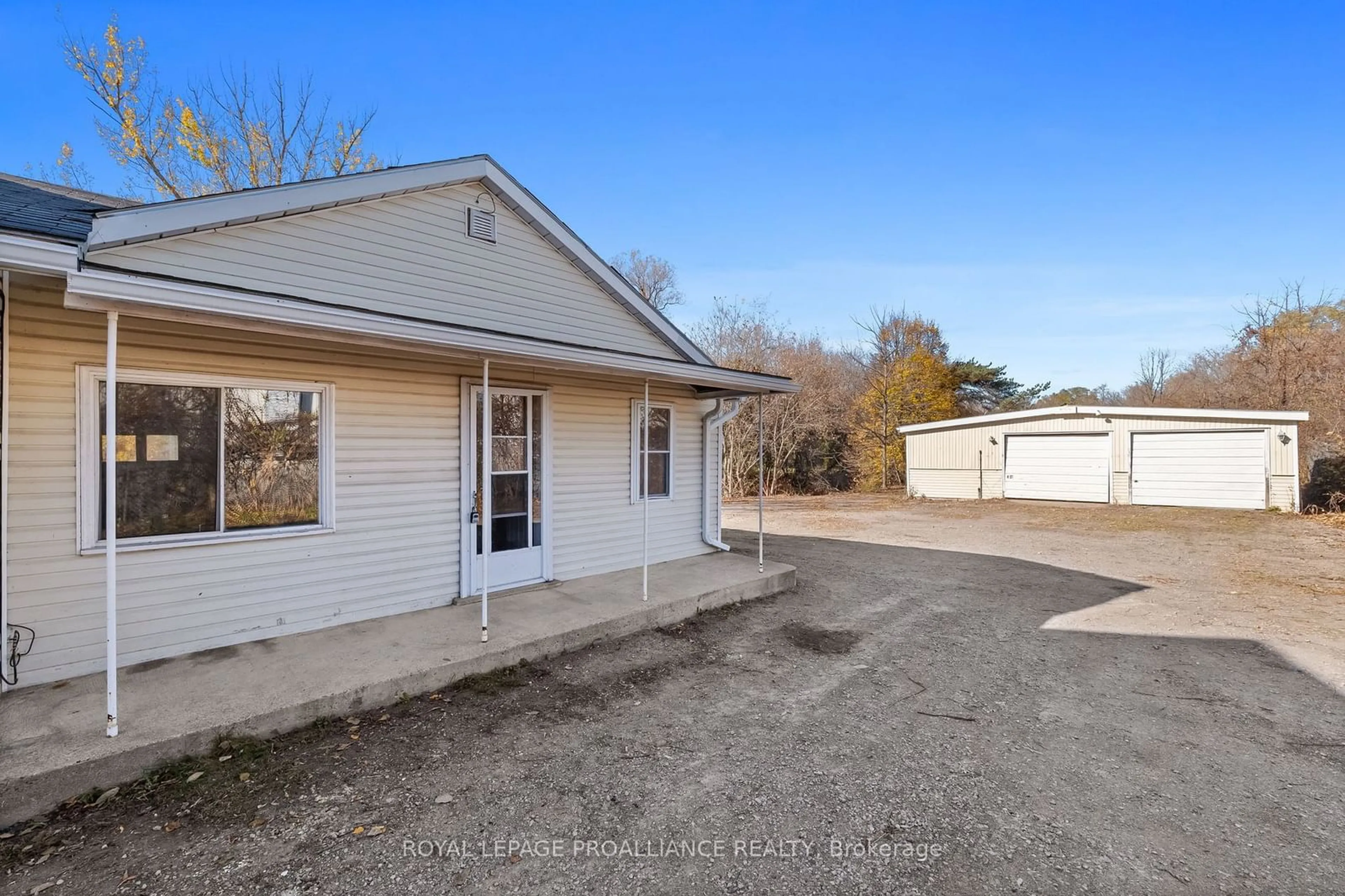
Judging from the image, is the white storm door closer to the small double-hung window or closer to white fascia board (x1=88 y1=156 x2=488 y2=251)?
the small double-hung window

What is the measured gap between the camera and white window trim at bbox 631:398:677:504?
272 inches

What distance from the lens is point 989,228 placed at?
15469mm

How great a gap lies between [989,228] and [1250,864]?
644 inches

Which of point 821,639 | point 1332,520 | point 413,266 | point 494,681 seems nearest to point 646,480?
point 821,639

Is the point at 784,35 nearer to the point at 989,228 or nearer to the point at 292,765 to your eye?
the point at 989,228

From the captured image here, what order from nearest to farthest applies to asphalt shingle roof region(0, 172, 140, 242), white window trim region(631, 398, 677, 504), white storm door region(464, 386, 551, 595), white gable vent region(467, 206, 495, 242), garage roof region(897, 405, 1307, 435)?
1. asphalt shingle roof region(0, 172, 140, 242)
2. white storm door region(464, 386, 551, 595)
3. white gable vent region(467, 206, 495, 242)
4. white window trim region(631, 398, 677, 504)
5. garage roof region(897, 405, 1307, 435)

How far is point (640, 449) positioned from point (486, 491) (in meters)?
2.58

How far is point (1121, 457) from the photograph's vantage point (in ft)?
51.9

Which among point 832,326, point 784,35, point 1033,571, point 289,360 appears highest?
point 784,35

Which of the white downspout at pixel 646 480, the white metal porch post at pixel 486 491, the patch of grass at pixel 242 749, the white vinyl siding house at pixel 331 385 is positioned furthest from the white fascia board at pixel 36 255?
the white downspout at pixel 646 480

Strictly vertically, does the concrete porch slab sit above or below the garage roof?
below

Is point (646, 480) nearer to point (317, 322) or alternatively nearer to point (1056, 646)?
point (317, 322)

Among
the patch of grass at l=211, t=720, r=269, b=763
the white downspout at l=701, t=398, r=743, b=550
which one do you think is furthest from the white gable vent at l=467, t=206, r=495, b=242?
the patch of grass at l=211, t=720, r=269, b=763

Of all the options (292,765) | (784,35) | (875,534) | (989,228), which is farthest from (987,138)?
(292,765)
